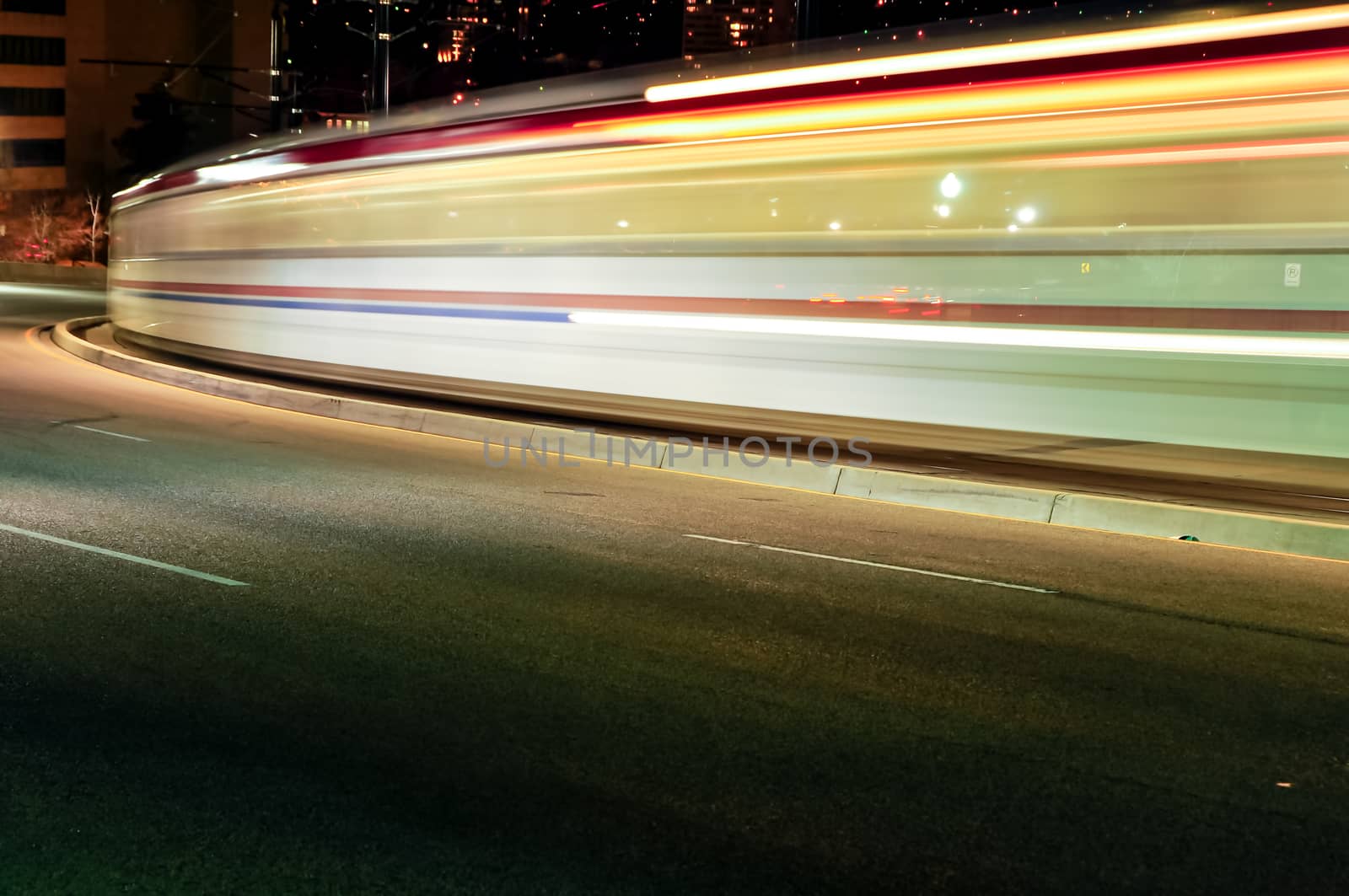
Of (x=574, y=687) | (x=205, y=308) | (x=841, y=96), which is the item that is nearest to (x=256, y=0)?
(x=205, y=308)

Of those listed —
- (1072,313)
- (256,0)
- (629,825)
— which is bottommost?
(629,825)

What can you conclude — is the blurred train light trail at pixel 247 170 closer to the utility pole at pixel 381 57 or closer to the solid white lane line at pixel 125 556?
the utility pole at pixel 381 57

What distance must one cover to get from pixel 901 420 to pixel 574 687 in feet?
21.6

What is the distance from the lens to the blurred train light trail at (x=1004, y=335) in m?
9.34

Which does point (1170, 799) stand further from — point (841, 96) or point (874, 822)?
point (841, 96)

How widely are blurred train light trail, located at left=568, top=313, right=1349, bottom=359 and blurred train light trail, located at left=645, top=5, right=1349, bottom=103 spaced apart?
2.09m

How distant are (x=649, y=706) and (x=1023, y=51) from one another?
7.24m

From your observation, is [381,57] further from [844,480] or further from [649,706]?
[649,706]

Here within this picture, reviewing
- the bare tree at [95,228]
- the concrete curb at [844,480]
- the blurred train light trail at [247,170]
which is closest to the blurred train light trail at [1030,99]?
the concrete curb at [844,480]

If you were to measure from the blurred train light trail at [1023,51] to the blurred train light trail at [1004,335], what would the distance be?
6.86 feet

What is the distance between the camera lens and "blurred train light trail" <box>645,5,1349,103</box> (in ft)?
30.8

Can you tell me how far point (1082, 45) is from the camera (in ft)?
33.9

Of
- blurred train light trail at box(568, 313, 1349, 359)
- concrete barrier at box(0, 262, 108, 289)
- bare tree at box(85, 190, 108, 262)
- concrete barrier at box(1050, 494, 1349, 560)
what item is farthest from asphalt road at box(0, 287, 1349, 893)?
bare tree at box(85, 190, 108, 262)

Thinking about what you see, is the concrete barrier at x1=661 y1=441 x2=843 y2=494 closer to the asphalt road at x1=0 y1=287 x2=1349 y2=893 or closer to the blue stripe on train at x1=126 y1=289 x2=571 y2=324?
the asphalt road at x1=0 y1=287 x2=1349 y2=893
